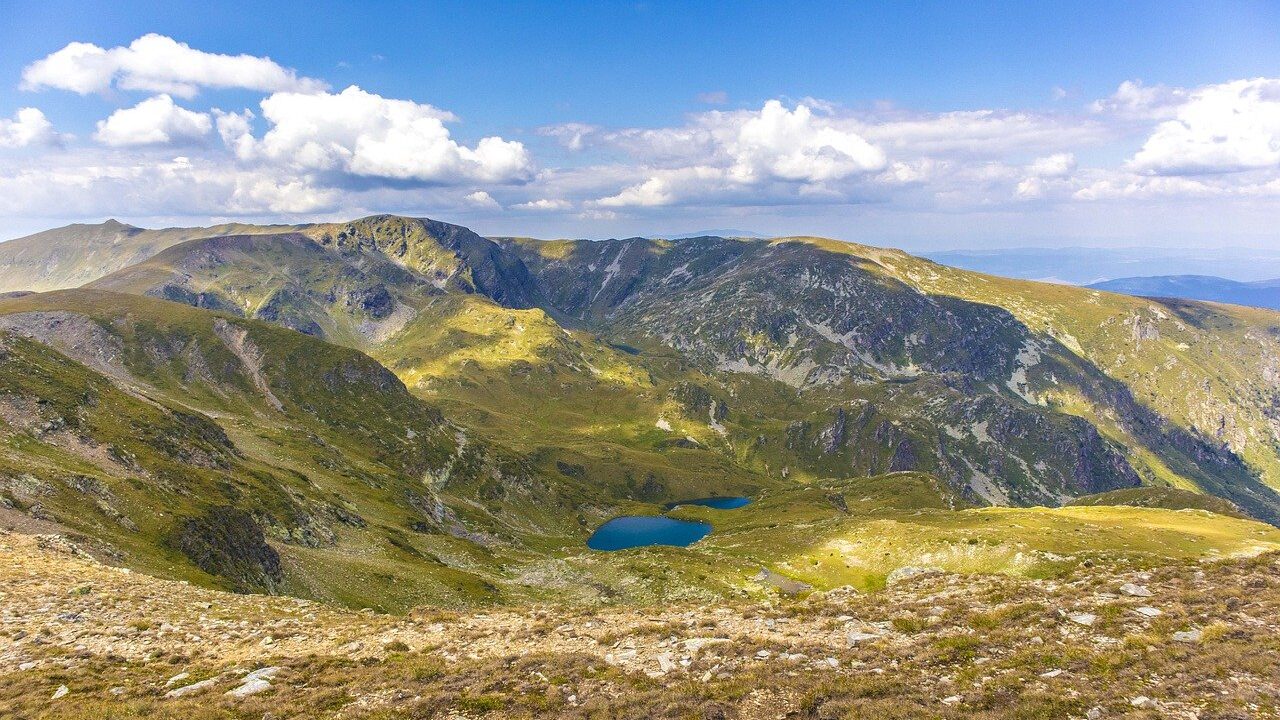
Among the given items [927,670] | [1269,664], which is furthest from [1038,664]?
[1269,664]

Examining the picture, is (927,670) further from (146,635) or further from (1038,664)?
(146,635)

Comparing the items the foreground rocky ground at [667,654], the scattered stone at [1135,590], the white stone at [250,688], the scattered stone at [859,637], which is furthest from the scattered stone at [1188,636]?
the white stone at [250,688]

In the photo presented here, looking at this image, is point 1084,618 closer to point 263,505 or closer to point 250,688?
point 250,688

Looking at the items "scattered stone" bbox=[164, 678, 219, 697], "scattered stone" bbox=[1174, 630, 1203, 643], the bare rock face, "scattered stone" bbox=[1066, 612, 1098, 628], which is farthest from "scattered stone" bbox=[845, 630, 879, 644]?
the bare rock face

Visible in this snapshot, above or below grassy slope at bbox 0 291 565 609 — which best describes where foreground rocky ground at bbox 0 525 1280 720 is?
above

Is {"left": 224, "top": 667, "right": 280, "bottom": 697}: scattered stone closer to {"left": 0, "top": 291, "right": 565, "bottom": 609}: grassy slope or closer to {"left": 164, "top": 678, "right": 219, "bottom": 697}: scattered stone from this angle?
{"left": 164, "top": 678, "right": 219, "bottom": 697}: scattered stone

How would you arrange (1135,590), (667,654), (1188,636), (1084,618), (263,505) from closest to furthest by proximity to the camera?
(1188,636) → (667,654) → (1084,618) → (1135,590) → (263,505)

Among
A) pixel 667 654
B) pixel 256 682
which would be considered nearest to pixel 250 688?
pixel 256 682

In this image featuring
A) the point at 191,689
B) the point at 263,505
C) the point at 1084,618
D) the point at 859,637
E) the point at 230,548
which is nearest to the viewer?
the point at 191,689
